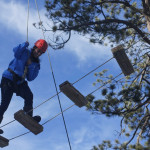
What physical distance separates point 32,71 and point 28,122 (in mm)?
796

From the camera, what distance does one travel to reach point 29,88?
4543mm

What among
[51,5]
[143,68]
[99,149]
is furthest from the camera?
[143,68]

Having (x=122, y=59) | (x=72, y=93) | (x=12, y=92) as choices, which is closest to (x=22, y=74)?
(x=12, y=92)

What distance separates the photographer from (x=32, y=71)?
4.46m

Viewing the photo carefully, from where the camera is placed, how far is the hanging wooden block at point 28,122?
4086 mm

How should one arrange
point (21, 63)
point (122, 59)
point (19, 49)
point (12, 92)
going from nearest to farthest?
1. point (122, 59)
2. point (19, 49)
3. point (21, 63)
4. point (12, 92)

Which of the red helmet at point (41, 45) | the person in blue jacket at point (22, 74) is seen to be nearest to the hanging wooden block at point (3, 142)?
the person in blue jacket at point (22, 74)

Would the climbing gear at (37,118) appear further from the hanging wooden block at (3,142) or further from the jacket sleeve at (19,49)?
the jacket sleeve at (19,49)

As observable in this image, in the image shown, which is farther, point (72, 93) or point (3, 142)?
point (3, 142)

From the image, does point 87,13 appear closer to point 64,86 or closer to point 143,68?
point 143,68

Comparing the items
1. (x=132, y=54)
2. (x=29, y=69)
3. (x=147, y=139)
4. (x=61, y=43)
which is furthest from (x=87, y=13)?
(x=147, y=139)

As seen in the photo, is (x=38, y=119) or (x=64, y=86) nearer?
(x=64, y=86)

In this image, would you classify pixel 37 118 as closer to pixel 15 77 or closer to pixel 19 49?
pixel 15 77

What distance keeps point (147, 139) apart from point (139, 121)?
544 millimetres
